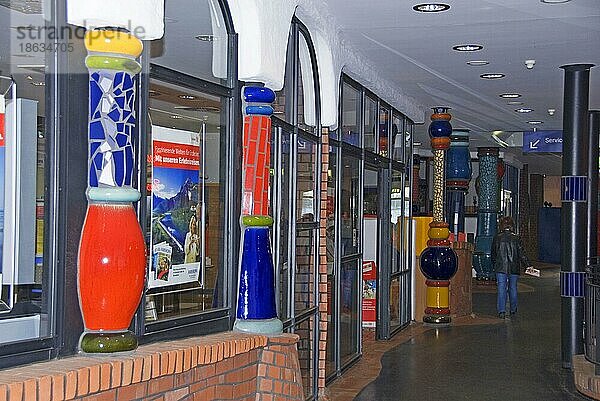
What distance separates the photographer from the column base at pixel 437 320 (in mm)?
13031

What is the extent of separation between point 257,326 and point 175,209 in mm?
865

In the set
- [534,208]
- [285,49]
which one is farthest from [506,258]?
[534,208]

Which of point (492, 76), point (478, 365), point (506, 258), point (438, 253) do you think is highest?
point (492, 76)

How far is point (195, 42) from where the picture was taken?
5152 mm

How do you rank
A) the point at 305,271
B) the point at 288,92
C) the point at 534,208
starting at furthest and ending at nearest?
the point at 534,208
the point at 305,271
the point at 288,92

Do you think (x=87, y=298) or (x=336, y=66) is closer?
(x=87, y=298)

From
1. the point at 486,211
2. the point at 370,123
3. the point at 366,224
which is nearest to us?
the point at 370,123

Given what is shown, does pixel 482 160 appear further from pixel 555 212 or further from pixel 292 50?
pixel 292 50

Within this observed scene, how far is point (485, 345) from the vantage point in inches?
436

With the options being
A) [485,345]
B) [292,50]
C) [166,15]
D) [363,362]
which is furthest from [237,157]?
[485,345]

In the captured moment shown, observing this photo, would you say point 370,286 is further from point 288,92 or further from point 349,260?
point 288,92

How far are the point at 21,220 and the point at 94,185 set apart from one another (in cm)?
35

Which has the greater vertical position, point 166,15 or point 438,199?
point 166,15

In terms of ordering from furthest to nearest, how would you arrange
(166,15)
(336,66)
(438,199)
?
(438,199)
(336,66)
(166,15)
